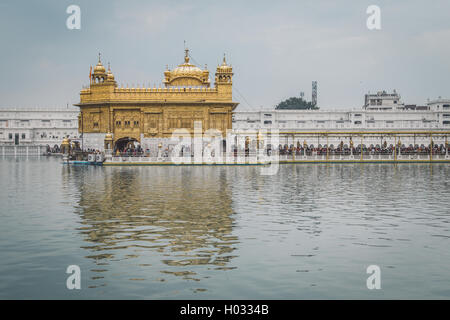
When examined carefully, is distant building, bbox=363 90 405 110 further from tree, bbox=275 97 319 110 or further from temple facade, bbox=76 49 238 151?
temple facade, bbox=76 49 238 151

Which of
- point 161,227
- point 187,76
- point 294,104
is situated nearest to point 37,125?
point 294,104

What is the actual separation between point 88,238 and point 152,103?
132ft

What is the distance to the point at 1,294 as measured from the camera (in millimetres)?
8070

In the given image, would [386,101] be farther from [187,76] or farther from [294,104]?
[187,76]

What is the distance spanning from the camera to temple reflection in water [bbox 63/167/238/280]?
1020cm

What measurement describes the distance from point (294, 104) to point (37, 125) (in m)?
61.8

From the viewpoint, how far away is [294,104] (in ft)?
442

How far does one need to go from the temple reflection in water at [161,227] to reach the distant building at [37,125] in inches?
3959

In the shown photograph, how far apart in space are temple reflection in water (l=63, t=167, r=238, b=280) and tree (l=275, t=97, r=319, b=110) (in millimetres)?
113706

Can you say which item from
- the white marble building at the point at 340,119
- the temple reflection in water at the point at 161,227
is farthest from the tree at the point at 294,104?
the temple reflection in water at the point at 161,227

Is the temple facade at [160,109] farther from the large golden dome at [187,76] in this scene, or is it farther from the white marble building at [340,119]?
the white marble building at [340,119]

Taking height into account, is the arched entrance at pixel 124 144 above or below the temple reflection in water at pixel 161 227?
above

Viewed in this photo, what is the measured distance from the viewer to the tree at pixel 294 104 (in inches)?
5266
